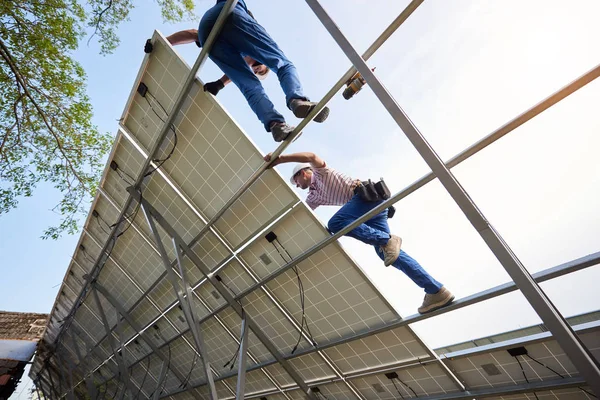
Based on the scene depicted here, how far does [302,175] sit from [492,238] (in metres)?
2.70

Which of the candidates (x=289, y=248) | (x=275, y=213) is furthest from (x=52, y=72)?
(x=289, y=248)

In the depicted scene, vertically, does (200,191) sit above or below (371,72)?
above

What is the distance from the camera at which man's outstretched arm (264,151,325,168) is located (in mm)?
4074

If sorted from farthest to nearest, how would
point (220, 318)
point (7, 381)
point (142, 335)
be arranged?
point (7, 381) < point (142, 335) < point (220, 318)

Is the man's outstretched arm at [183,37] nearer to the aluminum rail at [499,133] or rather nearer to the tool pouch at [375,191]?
the tool pouch at [375,191]

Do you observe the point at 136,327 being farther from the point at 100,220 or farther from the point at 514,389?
the point at 514,389

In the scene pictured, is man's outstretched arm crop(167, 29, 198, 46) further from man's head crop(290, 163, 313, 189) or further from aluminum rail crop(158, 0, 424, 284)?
man's head crop(290, 163, 313, 189)

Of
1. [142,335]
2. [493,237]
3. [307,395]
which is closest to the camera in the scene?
[493,237]

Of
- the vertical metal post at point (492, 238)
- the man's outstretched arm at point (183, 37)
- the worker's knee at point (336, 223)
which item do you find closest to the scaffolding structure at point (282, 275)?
the vertical metal post at point (492, 238)

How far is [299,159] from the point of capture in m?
4.07

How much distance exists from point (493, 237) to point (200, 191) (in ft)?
14.1

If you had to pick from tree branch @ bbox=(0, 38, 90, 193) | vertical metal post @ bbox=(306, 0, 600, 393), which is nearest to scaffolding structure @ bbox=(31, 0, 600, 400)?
vertical metal post @ bbox=(306, 0, 600, 393)

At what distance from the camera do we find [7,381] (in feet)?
47.1

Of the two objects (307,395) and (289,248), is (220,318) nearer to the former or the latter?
(307,395)
